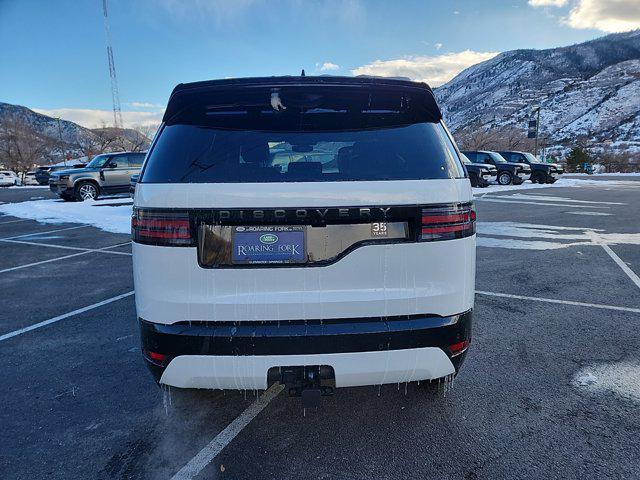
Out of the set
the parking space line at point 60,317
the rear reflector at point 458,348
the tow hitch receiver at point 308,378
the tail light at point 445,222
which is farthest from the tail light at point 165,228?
the parking space line at point 60,317

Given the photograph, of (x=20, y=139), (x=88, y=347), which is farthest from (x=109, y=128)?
(x=88, y=347)

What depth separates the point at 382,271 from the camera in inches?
79.1

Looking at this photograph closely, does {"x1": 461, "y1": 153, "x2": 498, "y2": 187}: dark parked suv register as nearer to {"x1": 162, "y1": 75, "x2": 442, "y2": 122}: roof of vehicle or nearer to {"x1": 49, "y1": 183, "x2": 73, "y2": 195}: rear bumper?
{"x1": 49, "y1": 183, "x2": 73, "y2": 195}: rear bumper

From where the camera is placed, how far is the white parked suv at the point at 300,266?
197cm

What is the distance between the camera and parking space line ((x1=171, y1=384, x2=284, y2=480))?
2135 mm

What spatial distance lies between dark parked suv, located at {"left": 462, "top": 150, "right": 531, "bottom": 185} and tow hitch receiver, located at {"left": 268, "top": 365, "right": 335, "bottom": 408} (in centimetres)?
2374

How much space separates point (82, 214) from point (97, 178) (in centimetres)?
437

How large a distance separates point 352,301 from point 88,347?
278cm

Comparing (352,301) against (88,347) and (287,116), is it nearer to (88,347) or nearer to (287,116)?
(287,116)

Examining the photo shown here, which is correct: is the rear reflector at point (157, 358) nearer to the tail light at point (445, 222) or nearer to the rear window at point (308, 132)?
the rear window at point (308, 132)

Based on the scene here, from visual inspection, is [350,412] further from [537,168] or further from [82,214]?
[537,168]

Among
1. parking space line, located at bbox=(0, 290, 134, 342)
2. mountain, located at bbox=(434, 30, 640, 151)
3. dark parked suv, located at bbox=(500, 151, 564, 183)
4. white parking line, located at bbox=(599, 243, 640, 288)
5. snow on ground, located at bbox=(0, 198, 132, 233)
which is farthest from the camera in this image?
mountain, located at bbox=(434, 30, 640, 151)

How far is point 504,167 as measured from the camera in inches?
931

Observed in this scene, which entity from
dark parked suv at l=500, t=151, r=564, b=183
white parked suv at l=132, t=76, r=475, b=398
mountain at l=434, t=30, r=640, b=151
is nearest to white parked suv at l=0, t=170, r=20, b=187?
dark parked suv at l=500, t=151, r=564, b=183
